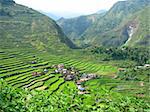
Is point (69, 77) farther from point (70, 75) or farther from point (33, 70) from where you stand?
point (33, 70)

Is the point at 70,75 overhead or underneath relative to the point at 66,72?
underneath

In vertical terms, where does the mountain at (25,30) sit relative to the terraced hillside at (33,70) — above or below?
above

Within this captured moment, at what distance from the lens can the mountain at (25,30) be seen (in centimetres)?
13775

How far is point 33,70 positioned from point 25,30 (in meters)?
75.6

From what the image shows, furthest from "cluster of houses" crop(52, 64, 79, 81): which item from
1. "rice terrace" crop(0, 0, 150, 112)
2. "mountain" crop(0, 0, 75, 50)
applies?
"mountain" crop(0, 0, 75, 50)

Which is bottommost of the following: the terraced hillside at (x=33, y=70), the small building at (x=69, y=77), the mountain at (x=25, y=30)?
the small building at (x=69, y=77)

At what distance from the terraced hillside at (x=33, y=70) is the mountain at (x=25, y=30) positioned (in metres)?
17.4

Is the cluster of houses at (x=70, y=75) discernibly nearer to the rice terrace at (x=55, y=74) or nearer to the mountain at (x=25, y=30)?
the rice terrace at (x=55, y=74)

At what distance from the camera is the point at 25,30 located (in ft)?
526

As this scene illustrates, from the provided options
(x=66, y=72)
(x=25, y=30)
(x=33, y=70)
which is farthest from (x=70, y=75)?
(x=25, y=30)

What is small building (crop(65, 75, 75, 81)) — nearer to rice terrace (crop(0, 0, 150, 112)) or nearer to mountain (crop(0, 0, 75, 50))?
rice terrace (crop(0, 0, 150, 112))

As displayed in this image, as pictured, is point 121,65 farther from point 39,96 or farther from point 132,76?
point 39,96

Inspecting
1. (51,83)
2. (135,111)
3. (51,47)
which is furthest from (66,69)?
(135,111)

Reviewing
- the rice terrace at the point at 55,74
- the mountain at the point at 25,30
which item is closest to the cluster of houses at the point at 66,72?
the rice terrace at the point at 55,74
